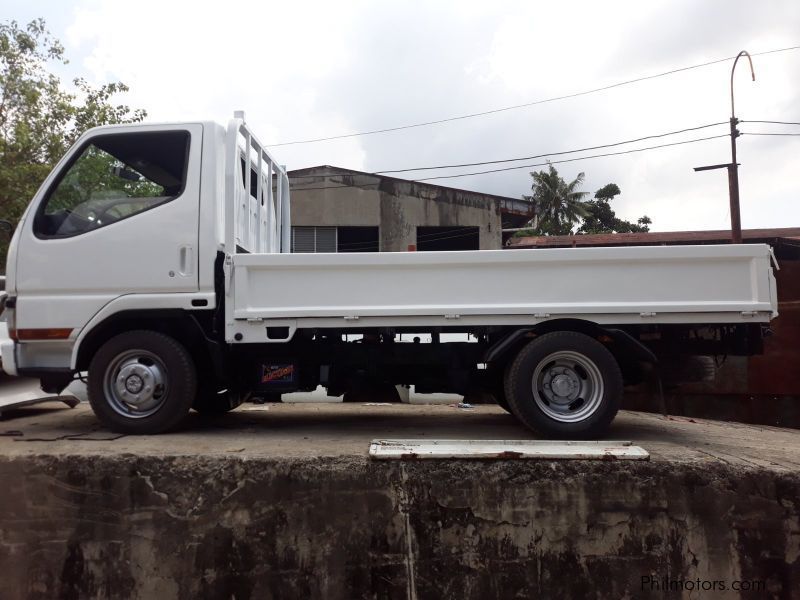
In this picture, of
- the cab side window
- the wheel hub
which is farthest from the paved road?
the cab side window

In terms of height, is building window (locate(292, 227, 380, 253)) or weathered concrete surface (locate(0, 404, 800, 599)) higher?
building window (locate(292, 227, 380, 253))

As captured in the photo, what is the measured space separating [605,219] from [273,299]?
36.2 meters

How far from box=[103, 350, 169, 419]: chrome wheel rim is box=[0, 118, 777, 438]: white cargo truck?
1 cm

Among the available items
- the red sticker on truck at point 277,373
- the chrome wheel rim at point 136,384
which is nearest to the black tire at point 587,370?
the red sticker on truck at point 277,373

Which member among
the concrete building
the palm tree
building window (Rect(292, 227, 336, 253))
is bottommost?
building window (Rect(292, 227, 336, 253))

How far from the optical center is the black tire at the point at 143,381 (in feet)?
14.1

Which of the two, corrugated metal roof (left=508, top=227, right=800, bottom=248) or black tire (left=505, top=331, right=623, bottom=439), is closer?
black tire (left=505, top=331, right=623, bottom=439)

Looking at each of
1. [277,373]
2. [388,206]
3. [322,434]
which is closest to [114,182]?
[277,373]

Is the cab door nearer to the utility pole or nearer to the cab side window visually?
the cab side window

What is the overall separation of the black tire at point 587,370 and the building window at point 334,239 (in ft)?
47.0

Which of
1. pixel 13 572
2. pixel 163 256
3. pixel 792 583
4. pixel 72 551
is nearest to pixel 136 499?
pixel 72 551

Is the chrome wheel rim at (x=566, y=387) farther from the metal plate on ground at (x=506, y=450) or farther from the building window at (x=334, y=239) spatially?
the building window at (x=334, y=239)

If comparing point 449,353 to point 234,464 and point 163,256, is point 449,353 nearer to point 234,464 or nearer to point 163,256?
point 234,464

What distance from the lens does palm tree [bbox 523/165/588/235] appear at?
35.2 m
